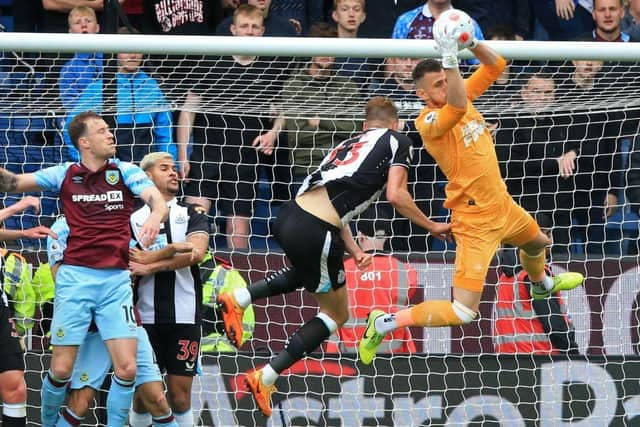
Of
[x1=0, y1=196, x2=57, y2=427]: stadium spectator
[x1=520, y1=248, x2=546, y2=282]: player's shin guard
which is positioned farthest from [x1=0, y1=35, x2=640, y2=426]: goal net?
[x1=0, y1=196, x2=57, y2=427]: stadium spectator

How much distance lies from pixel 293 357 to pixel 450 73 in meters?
2.07

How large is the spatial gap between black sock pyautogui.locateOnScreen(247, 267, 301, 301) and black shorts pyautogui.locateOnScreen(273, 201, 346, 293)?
18 cm

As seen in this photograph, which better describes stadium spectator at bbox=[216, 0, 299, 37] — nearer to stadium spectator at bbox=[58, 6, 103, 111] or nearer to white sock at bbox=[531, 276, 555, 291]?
stadium spectator at bbox=[58, 6, 103, 111]

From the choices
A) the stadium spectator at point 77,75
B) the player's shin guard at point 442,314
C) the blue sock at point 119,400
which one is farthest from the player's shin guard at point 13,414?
the player's shin guard at point 442,314

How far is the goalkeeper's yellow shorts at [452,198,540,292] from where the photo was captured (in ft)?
27.9

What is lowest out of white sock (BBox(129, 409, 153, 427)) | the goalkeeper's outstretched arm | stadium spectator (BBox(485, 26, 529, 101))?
white sock (BBox(129, 409, 153, 427))

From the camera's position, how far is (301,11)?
11742 millimetres

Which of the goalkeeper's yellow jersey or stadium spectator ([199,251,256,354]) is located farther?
stadium spectator ([199,251,256,354])

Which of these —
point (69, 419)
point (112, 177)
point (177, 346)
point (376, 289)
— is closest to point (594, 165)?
point (376, 289)

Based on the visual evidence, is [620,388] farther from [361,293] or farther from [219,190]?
[219,190]

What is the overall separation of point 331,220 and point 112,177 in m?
1.36

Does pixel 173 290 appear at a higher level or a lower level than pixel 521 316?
higher

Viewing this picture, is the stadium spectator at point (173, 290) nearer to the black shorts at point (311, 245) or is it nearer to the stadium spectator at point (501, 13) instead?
the black shorts at point (311, 245)

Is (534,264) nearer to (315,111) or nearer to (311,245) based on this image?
(311,245)
